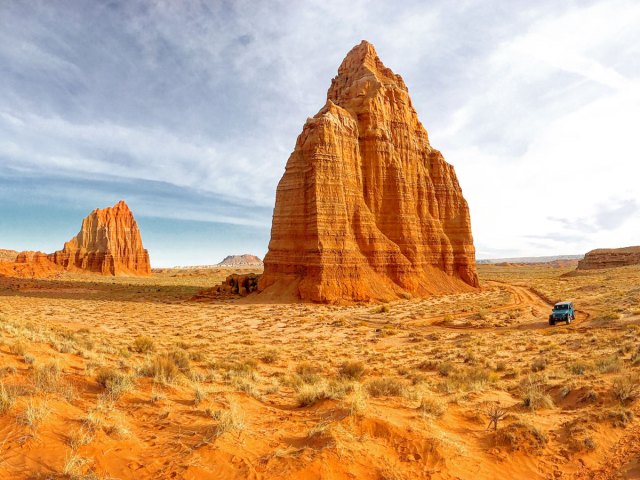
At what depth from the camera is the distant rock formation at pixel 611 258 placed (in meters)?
97.1

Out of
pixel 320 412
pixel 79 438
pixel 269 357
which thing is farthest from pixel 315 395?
pixel 269 357

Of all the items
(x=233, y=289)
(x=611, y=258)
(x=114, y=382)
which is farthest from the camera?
(x=611, y=258)

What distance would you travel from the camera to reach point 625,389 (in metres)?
9.05

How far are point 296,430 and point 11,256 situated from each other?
6269 inches

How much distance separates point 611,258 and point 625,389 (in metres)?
117

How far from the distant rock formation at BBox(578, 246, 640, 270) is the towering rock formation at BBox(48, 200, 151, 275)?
5120 inches

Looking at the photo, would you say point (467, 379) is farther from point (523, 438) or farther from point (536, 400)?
point (523, 438)

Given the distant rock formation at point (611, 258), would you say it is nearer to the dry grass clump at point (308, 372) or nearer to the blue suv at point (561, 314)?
the blue suv at point (561, 314)

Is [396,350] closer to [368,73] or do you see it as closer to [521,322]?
[521,322]

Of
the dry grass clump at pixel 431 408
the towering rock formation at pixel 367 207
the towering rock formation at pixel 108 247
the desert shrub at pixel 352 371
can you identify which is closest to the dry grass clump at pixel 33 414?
the dry grass clump at pixel 431 408

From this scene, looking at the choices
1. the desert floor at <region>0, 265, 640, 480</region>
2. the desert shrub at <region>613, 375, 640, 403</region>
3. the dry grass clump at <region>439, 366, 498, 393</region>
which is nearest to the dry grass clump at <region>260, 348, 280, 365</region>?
the desert floor at <region>0, 265, 640, 480</region>

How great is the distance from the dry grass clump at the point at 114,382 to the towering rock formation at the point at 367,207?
2803cm

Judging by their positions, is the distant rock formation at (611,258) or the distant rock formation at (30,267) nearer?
the distant rock formation at (30,267)

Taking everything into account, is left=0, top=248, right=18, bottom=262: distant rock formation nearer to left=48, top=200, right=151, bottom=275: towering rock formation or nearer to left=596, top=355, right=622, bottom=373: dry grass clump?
left=48, top=200, right=151, bottom=275: towering rock formation
